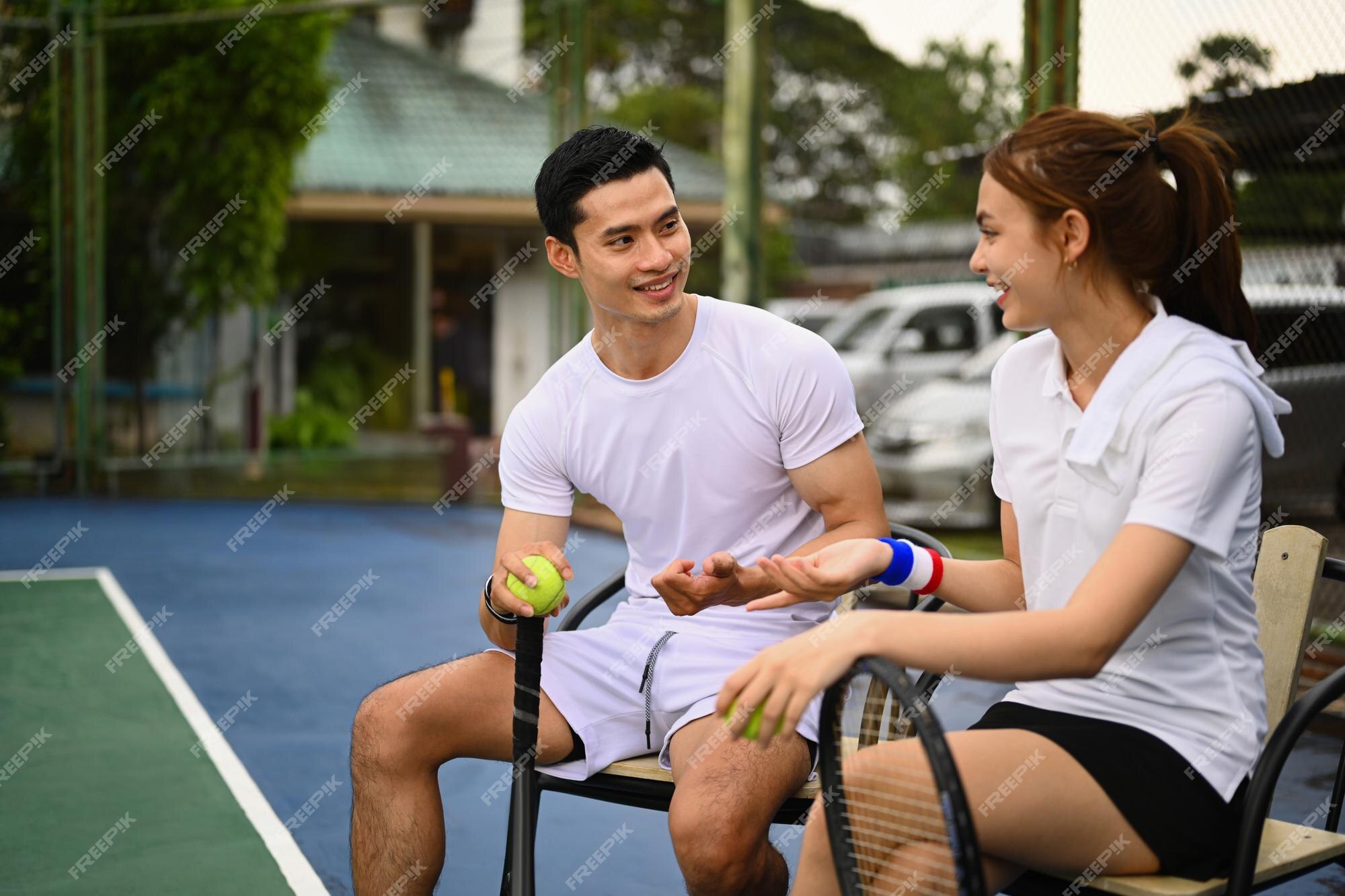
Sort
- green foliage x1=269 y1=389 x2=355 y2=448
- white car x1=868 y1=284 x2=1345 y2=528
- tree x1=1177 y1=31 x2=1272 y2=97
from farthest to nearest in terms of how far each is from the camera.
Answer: green foliage x1=269 y1=389 x2=355 y2=448 → white car x1=868 y1=284 x2=1345 y2=528 → tree x1=1177 y1=31 x2=1272 y2=97

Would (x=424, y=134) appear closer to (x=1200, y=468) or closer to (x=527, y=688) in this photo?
(x=527, y=688)

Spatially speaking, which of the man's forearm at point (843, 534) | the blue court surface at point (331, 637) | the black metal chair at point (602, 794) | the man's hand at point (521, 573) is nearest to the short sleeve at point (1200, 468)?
the black metal chair at point (602, 794)

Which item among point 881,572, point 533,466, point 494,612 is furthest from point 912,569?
point 533,466

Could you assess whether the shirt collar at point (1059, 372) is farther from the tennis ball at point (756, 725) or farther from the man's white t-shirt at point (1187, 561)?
the tennis ball at point (756, 725)

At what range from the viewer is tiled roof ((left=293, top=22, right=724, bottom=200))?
1611 cm

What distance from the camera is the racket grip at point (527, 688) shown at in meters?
2.52

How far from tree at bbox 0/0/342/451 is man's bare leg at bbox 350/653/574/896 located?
31.7ft

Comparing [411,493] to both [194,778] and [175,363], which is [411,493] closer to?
[175,363]

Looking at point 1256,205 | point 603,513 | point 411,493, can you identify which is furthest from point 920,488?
point 411,493

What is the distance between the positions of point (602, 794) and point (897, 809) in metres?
0.87

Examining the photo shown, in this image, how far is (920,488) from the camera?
377 inches

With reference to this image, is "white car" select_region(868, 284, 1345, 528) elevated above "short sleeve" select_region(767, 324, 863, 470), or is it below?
below

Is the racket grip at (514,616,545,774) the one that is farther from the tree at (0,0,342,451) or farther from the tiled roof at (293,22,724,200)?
the tiled roof at (293,22,724,200)

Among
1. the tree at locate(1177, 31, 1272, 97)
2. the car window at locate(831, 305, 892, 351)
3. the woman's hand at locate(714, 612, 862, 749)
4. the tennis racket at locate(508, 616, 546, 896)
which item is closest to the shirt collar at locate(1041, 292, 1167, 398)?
the woman's hand at locate(714, 612, 862, 749)
